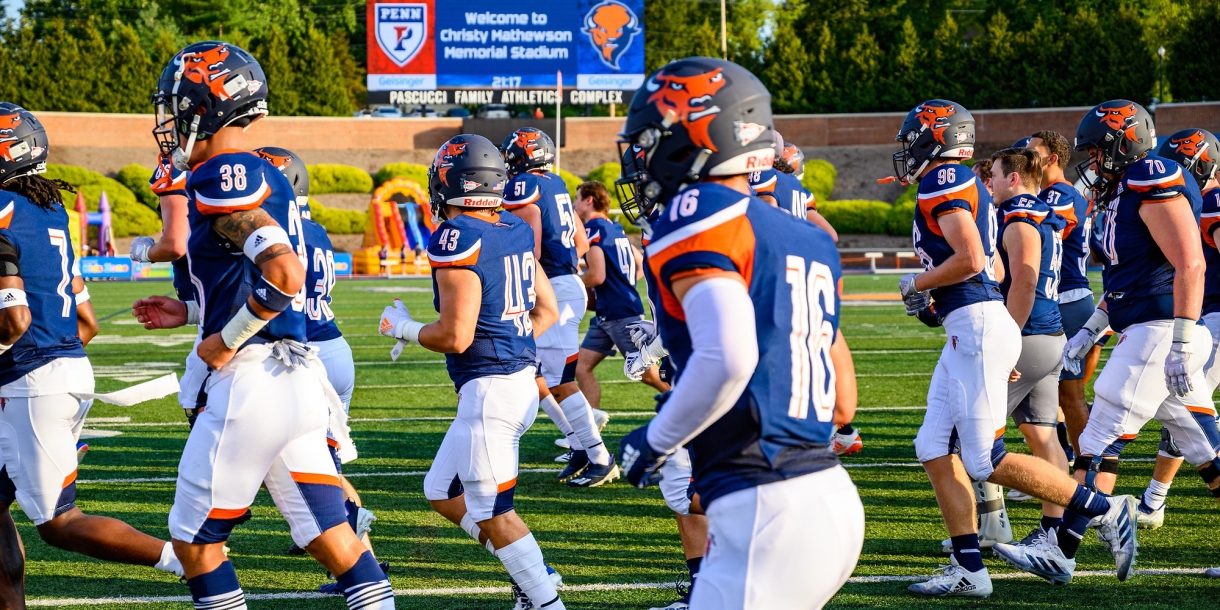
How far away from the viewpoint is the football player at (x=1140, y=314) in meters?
5.52

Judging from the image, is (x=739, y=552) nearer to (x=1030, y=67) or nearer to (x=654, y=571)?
(x=654, y=571)

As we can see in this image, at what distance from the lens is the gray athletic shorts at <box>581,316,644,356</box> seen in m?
8.76

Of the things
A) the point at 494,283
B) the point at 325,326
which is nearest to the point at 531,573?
the point at 494,283

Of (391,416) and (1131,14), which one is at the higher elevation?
(1131,14)

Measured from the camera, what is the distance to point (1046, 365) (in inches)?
249

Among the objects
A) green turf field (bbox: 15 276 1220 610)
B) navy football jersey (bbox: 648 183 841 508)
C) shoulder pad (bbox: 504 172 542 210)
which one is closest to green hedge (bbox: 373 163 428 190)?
green turf field (bbox: 15 276 1220 610)

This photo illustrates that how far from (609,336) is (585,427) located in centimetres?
145

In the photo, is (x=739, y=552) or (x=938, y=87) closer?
(x=739, y=552)

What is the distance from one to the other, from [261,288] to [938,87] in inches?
1762

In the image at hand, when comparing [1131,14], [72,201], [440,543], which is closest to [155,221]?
[72,201]

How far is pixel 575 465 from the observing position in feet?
25.9

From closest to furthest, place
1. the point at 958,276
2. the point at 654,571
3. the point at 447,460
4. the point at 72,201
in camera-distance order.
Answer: the point at 447,460 → the point at 958,276 → the point at 654,571 → the point at 72,201

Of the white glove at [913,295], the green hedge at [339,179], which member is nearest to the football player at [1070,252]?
the white glove at [913,295]

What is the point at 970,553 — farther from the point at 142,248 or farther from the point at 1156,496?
the point at 142,248
